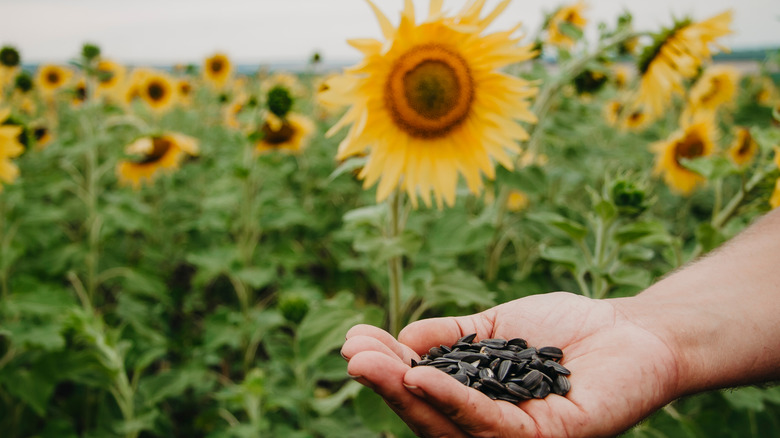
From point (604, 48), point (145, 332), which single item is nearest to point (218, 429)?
point (145, 332)

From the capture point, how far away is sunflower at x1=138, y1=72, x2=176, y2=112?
5.88 metres

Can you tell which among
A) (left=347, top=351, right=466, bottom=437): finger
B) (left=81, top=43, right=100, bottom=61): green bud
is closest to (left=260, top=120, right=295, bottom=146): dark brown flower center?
(left=81, top=43, right=100, bottom=61): green bud

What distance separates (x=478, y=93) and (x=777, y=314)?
1.25 meters

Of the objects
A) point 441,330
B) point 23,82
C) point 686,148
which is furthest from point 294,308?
point 23,82

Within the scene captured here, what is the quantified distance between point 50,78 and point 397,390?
7056mm

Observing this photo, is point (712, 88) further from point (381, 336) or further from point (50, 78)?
point (50, 78)

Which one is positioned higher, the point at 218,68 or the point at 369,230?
the point at 218,68

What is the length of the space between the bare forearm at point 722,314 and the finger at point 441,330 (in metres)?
0.44

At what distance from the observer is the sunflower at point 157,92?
5879 mm

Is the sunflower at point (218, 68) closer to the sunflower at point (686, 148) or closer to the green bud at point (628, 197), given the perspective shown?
the sunflower at point (686, 148)

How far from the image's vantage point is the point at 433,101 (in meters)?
2.07

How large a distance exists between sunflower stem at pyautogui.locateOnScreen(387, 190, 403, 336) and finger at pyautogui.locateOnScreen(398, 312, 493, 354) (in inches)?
18.6

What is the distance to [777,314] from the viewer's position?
1.51 m

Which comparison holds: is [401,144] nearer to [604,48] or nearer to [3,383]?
[604,48]
